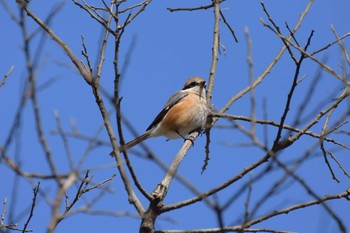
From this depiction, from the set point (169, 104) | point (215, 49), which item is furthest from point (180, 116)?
point (215, 49)

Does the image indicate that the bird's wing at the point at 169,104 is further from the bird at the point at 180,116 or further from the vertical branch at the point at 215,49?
the vertical branch at the point at 215,49

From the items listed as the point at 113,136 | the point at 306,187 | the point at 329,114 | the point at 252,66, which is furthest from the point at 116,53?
the point at 329,114

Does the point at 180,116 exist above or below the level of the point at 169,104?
below

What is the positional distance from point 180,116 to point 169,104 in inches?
15.8

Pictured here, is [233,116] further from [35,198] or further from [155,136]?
[155,136]

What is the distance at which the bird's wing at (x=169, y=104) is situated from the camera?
6426mm

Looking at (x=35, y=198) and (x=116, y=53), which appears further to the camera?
(x=35, y=198)

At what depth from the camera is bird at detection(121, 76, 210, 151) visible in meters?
6.07

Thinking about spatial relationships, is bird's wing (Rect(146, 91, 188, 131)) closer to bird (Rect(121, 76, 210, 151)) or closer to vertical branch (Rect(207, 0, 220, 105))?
bird (Rect(121, 76, 210, 151))

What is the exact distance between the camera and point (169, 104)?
6555 millimetres

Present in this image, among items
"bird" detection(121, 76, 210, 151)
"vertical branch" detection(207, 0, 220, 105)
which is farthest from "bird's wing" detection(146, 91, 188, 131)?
"vertical branch" detection(207, 0, 220, 105)

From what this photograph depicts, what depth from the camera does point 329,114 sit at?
136 inches

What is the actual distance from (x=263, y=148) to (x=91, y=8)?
232 centimetres

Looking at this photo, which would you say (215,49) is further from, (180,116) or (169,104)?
(169,104)
